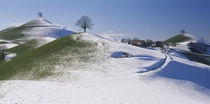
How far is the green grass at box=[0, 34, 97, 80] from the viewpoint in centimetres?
2773

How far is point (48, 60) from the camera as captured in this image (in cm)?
3322

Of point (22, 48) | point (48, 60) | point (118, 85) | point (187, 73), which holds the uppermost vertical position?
point (22, 48)

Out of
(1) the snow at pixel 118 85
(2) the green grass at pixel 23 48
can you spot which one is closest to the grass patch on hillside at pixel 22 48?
(2) the green grass at pixel 23 48

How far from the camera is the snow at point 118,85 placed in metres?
15.0

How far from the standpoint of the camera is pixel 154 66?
30.0m

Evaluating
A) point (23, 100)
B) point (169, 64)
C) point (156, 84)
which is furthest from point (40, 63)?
point (169, 64)

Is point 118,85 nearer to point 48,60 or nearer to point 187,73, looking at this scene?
point 187,73

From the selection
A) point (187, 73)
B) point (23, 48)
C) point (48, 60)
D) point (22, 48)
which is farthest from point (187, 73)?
point (22, 48)

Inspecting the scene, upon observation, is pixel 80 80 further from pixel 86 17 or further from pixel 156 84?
pixel 86 17

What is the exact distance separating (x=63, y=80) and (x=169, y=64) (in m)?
25.0

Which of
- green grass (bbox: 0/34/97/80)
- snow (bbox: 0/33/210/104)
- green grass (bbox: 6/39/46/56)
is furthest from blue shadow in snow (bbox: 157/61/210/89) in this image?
green grass (bbox: 6/39/46/56)

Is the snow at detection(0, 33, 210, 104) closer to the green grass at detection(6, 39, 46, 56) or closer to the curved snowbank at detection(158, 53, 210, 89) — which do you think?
the curved snowbank at detection(158, 53, 210, 89)

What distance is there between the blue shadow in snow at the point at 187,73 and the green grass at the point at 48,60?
18505 millimetres

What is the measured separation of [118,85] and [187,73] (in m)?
17.7
